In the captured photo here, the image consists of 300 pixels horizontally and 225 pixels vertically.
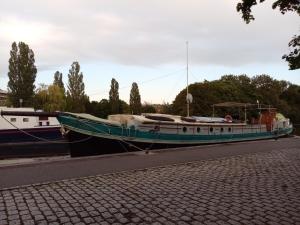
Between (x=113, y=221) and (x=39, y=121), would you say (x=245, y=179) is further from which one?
(x=39, y=121)

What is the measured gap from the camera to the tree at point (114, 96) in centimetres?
6506

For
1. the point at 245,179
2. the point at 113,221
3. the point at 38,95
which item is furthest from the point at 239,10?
the point at 38,95

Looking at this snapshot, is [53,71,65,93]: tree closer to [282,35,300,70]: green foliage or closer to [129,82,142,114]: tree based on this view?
[129,82,142,114]: tree

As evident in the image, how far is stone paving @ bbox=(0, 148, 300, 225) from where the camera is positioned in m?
6.60

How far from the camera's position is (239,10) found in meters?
8.62

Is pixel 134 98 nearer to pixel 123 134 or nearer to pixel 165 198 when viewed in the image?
pixel 123 134

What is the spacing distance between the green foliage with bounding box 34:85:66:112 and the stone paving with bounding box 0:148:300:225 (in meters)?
58.0

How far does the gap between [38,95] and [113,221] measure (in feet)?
221

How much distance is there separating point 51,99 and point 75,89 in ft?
18.5

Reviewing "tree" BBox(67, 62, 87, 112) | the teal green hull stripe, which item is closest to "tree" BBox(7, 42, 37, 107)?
"tree" BBox(67, 62, 87, 112)

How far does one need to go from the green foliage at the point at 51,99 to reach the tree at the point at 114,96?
921cm

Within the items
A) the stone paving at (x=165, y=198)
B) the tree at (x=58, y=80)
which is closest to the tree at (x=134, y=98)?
A: the tree at (x=58, y=80)

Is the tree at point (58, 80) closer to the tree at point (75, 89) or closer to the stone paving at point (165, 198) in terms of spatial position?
the tree at point (75, 89)

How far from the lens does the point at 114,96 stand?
66.1 m
